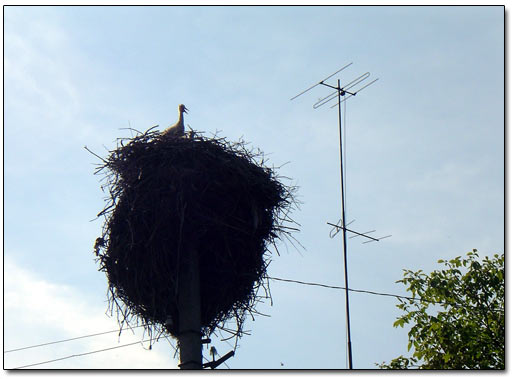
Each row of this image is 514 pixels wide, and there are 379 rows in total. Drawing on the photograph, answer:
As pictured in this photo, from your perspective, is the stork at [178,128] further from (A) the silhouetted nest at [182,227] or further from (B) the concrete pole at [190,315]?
(B) the concrete pole at [190,315]

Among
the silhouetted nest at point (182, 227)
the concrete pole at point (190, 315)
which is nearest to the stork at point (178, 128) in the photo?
the silhouetted nest at point (182, 227)

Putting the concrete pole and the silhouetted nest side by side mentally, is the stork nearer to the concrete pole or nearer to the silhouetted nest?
the silhouetted nest

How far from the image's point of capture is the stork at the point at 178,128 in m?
8.31

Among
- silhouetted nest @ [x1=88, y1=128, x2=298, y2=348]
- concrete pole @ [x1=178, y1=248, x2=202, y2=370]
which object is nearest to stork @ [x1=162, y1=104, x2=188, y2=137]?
silhouetted nest @ [x1=88, y1=128, x2=298, y2=348]

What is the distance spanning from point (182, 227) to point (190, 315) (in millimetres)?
805

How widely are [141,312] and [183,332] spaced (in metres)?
0.81

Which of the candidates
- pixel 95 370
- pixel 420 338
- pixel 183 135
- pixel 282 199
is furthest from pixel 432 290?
pixel 95 370

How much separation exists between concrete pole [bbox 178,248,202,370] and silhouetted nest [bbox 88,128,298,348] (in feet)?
0.30

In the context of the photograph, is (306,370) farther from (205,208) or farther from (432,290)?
(432,290)

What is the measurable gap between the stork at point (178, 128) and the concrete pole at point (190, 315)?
58.1 inches

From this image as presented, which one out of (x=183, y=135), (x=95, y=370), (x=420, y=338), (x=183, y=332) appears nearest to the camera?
(x=95, y=370)

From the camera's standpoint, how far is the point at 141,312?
7664 millimetres

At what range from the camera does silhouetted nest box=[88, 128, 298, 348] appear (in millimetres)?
7383

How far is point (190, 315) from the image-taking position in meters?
7.05
